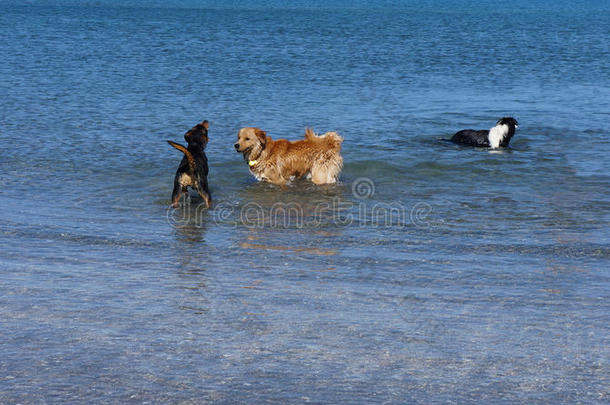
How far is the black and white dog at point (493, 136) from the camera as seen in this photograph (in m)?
14.7

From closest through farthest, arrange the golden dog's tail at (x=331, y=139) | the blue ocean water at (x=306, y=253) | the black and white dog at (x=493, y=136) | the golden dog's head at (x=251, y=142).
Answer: the blue ocean water at (x=306, y=253) → the golden dog's head at (x=251, y=142) → the golden dog's tail at (x=331, y=139) → the black and white dog at (x=493, y=136)

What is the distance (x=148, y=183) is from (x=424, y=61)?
19721 mm

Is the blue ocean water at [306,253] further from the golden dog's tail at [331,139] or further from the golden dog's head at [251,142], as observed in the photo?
the golden dog's tail at [331,139]

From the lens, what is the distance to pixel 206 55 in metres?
31.5

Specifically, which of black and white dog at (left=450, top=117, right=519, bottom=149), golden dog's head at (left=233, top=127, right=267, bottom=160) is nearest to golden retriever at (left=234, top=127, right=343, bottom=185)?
golden dog's head at (left=233, top=127, right=267, bottom=160)

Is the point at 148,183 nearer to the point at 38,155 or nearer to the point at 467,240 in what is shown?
the point at 38,155

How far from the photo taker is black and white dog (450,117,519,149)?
48.2 ft

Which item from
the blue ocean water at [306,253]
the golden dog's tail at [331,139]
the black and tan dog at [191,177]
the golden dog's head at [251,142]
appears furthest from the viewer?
the golden dog's tail at [331,139]

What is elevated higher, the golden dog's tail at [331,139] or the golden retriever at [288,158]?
the golden dog's tail at [331,139]

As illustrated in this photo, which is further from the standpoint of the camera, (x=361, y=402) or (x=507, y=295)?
(x=507, y=295)

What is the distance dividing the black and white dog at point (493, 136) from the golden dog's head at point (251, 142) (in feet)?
15.3

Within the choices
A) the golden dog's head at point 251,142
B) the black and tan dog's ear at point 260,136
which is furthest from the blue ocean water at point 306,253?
the black and tan dog's ear at point 260,136

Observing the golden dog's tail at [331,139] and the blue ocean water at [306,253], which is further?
the golden dog's tail at [331,139]

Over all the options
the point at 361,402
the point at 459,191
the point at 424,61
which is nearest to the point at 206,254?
the point at 361,402
